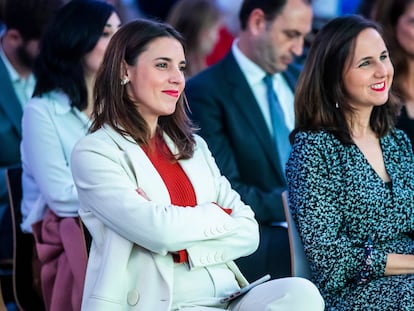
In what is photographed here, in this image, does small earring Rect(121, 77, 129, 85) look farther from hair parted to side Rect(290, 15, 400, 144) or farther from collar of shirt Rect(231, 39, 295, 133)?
collar of shirt Rect(231, 39, 295, 133)

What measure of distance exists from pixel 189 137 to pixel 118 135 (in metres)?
0.33

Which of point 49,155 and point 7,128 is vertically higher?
point 49,155

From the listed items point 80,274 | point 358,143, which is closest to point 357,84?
point 358,143

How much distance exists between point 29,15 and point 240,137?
4.50 feet

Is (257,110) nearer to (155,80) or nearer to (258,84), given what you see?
(258,84)

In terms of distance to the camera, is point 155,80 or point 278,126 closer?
point 155,80

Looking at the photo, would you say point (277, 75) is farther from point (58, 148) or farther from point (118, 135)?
point (118, 135)

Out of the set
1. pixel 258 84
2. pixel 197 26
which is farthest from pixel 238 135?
pixel 197 26

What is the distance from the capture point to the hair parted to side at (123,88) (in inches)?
133

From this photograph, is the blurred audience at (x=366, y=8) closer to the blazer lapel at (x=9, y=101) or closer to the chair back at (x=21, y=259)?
the blazer lapel at (x=9, y=101)

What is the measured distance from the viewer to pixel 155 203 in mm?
3193

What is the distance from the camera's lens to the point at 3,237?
442 centimetres

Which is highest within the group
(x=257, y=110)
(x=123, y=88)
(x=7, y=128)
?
(x=123, y=88)

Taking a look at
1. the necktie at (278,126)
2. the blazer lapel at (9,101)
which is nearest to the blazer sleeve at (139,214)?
the necktie at (278,126)
